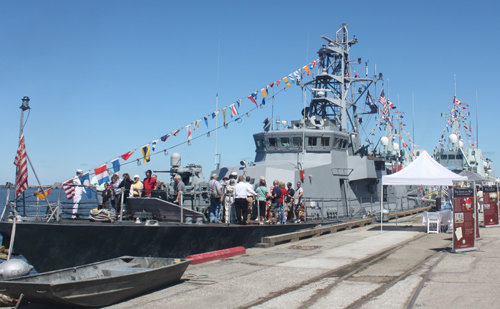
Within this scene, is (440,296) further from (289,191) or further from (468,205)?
(289,191)

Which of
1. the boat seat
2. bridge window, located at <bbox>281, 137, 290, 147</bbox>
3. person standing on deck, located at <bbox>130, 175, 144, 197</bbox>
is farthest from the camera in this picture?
bridge window, located at <bbox>281, 137, 290, 147</bbox>

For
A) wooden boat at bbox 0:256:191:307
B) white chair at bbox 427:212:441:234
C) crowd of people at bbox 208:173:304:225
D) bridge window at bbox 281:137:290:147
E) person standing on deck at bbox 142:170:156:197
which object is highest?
bridge window at bbox 281:137:290:147

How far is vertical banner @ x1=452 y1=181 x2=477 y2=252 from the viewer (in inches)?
339

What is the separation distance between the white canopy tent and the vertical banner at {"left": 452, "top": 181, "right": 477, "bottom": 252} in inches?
111

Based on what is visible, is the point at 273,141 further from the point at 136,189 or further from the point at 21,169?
the point at 21,169

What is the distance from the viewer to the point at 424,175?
40.2ft

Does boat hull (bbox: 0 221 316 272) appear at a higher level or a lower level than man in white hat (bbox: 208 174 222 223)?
lower

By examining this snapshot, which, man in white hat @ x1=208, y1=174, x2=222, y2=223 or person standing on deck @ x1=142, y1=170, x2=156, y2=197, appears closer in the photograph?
man in white hat @ x1=208, y1=174, x2=222, y2=223

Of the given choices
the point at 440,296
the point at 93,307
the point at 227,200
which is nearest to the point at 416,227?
the point at 227,200

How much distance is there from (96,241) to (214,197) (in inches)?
120

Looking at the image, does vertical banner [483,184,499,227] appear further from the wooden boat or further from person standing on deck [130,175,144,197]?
the wooden boat

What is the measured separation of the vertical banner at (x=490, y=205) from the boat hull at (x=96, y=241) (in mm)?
9348

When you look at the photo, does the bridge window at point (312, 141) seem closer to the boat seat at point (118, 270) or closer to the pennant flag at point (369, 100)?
the pennant flag at point (369, 100)

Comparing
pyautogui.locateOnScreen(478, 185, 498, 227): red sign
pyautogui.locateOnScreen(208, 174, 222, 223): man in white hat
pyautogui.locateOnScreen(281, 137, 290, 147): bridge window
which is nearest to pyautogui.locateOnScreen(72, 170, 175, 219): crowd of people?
pyautogui.locateOnScreen(208, 174, 222, 223): man in white hat
